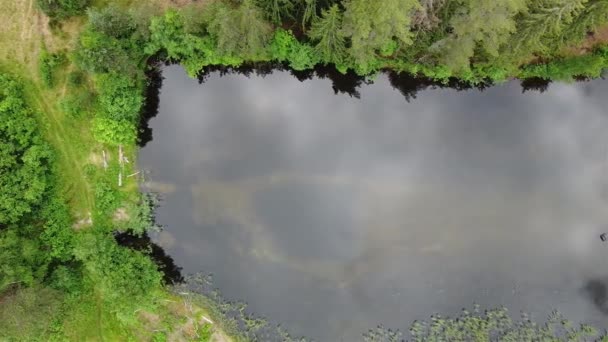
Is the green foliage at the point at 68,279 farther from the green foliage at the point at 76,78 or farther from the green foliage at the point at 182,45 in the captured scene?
the green foliage at the point at 182,45

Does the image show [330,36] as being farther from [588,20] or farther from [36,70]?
[36,70]

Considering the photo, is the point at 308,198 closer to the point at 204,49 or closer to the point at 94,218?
the point at 204,49

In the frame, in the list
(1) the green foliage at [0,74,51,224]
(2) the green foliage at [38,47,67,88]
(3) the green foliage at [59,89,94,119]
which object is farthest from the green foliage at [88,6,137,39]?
(1) the green foliage at [0,74,51,224]

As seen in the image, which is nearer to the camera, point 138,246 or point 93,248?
point 93,248

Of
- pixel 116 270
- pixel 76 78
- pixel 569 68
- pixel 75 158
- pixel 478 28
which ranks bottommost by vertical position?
pixel 116 270

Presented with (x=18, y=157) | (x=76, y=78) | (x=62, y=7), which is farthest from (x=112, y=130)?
(x=62, y=7)

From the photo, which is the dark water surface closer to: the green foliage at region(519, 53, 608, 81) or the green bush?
the green foliage at region(519, 53, 608, 81)

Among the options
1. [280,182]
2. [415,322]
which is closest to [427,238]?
[415,322]
